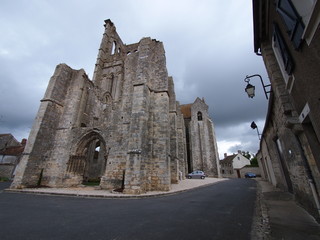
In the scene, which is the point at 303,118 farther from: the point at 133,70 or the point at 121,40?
the point at 121,40

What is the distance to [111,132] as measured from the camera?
35.2 ft

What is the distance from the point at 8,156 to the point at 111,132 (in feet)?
82.8

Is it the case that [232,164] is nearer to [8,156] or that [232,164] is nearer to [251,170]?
[251,170]

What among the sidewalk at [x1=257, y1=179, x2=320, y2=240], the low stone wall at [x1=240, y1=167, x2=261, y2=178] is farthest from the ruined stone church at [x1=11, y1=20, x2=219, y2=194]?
the low stone wall at [x1=240, y1=167, x2=261, y2=178]

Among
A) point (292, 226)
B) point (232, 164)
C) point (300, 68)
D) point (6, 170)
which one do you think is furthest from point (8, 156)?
point (232, 164)

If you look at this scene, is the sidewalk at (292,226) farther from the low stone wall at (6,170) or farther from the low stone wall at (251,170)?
the low stone wall at (6,170)

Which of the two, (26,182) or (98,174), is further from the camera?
(98,174)

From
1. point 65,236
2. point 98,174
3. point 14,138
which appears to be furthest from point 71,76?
point 14,138

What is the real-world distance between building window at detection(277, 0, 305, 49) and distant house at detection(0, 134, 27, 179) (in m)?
33.4

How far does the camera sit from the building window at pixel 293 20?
2230 millimetres

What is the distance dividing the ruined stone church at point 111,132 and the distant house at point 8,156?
1650 cm

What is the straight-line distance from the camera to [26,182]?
32.2ft

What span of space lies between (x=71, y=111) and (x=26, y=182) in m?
5.89

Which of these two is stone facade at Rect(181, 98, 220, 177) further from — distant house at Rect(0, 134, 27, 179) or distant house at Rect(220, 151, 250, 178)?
distant house at Rect(0, 134, 27, 179)
